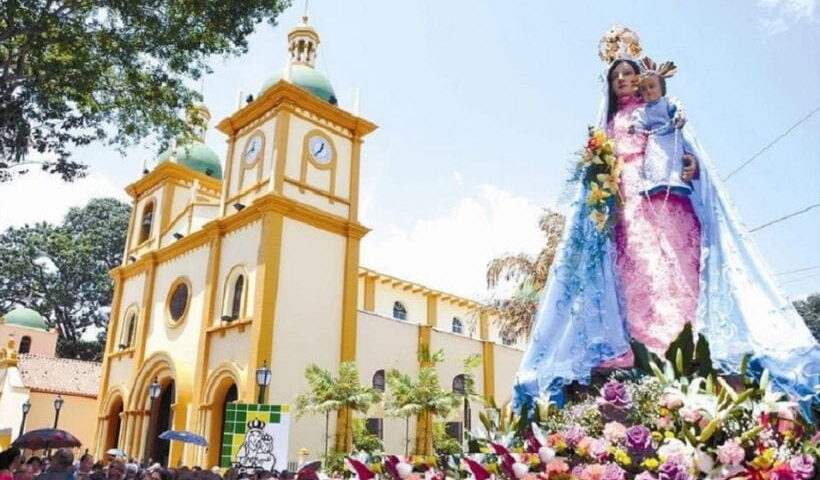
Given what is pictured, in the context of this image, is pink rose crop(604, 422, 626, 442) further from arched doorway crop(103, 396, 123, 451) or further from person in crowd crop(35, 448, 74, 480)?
arched doorway crop(103, 396, 123, 451)

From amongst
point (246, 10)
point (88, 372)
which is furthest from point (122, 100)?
point (88, 372)

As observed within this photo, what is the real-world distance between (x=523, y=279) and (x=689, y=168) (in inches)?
539

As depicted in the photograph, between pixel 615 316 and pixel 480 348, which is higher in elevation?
pixel 480 348

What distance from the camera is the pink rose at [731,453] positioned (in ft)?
11.2

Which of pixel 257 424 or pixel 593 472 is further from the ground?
pixel 257 424

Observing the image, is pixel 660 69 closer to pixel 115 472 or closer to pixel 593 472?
pixel 593 472

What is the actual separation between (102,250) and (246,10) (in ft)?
131

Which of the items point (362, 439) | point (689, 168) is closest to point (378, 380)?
point (362, 439)

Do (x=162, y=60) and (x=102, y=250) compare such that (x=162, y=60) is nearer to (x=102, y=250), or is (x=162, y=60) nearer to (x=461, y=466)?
(x=461, y=466)

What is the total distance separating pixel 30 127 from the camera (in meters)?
10.7

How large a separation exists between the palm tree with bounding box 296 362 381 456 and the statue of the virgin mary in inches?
532

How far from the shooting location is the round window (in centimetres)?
2436

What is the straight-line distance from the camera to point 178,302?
81.4 ft

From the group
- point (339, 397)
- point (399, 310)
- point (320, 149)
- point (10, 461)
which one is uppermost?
point (320, 149)
